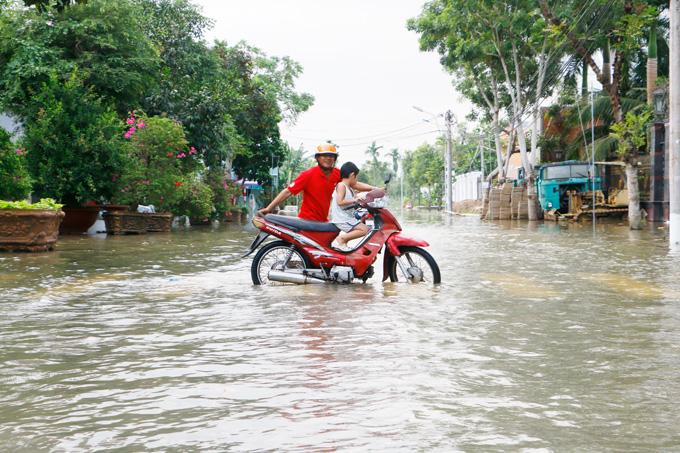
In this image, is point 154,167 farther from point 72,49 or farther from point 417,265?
point 417,265

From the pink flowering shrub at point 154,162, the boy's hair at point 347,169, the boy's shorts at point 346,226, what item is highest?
the pink flowering shrub at point 154,162

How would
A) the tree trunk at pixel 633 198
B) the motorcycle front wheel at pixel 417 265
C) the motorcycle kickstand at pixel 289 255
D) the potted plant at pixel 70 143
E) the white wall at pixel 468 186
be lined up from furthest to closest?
the white wall at pixel 468 186 < the tree trunk at pixel 633 198 < the potted plant at pixel 70 143 < the motorcycle kickstand at pixel 289 255 < the motorcycle front wheel at pixel 417 265

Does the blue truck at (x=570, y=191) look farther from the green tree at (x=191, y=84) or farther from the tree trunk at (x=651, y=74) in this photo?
the green tree at (x=191, y=84)

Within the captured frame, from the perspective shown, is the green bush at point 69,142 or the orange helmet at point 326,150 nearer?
the orange helmet at point 326,150

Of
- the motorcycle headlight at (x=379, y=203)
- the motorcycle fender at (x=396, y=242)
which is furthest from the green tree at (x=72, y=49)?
the motorcycle fender at (x=396, y=242)

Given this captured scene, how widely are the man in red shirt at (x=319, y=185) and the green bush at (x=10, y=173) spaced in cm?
787

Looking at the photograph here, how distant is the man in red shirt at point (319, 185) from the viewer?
8948 mm

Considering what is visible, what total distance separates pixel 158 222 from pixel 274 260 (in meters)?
14.2

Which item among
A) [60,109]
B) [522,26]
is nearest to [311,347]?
[60,109]

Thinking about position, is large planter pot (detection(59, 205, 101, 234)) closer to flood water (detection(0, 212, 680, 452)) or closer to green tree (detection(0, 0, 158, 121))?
green tree (detection(0, 0, 158, 121))

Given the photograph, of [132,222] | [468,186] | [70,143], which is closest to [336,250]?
[70,143]

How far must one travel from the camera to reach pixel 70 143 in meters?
18.4

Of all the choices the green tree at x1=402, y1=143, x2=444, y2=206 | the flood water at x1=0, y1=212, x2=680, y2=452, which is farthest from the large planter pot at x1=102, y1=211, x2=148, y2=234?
the green tree at x1=402, y1=143, x2=444, y2=206

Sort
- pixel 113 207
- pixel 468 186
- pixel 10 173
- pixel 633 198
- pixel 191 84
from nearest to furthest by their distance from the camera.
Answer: pixel 10 173
pixel 633 198
pixel 113 207
pixel 191 84
pixel 468 186
